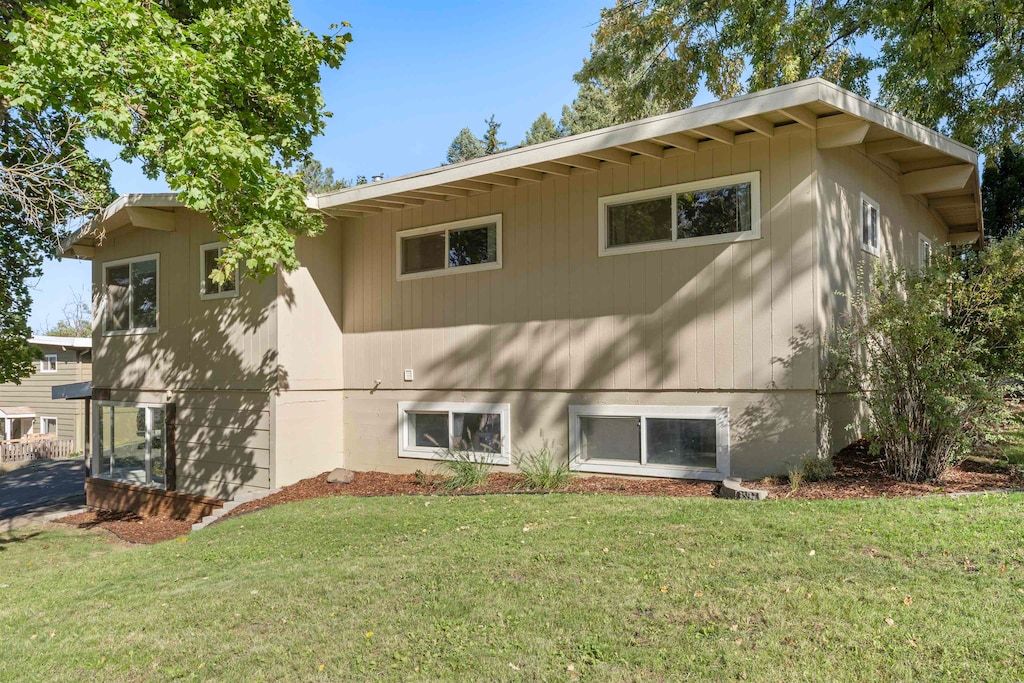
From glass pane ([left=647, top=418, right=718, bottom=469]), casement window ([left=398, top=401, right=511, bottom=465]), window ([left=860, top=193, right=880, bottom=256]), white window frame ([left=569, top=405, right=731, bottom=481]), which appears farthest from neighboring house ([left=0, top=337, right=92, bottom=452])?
window ([left=860, top=193, right=880, bottom=256])

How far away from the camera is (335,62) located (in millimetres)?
9742

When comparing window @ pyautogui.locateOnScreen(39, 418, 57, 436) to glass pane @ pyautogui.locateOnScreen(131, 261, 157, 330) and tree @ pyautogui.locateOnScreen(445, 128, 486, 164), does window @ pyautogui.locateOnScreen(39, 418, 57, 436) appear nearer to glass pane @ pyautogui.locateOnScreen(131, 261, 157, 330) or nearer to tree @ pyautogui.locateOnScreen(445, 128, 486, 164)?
glass pane @ pyautogui.locateOnScreen(131, 261, 157, 330)

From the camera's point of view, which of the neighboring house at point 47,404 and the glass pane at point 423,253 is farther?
the neighboring house at point 47,404

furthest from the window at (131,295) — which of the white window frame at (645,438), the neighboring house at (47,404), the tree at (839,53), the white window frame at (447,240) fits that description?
the neighboring house at (47,404)

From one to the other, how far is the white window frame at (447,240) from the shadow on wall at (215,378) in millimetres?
1702

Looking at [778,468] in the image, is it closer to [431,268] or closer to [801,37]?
[431,268]

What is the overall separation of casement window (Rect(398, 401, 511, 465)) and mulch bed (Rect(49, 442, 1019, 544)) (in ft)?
1.15

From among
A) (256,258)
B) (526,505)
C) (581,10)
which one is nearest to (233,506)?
(256,258)

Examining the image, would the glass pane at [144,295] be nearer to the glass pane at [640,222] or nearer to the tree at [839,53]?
the glass pane at [640,222]

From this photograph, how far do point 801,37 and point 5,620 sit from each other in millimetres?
15329

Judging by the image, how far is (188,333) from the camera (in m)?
11.5

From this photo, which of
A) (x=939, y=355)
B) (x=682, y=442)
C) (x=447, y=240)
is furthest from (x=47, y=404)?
(x=939, y=355)

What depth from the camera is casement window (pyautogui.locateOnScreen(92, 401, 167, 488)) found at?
1203 cm

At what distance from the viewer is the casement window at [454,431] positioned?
9.52m
